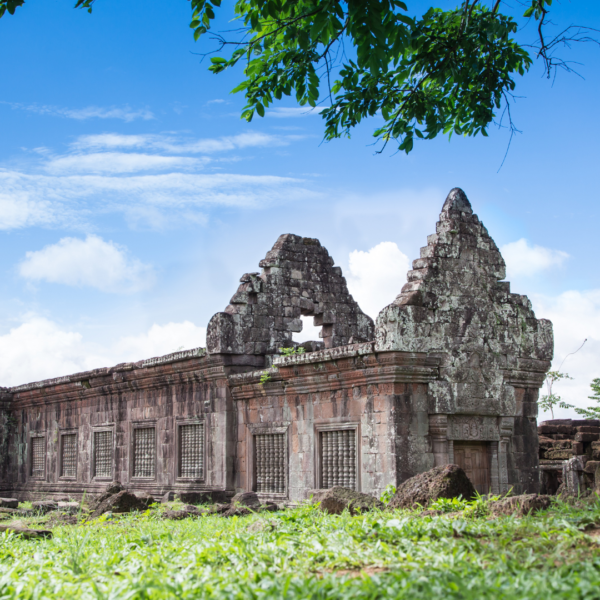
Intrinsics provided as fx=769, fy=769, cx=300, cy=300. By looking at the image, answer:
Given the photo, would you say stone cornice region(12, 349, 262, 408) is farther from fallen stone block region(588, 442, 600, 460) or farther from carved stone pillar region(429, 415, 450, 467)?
fallen stone block region(588, 442, 600, 460)

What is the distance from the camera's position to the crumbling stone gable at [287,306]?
46.2 feet

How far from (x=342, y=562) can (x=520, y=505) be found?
7.00ft

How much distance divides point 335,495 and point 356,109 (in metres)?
4.50

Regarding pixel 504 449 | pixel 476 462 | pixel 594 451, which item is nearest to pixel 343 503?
pixel 476 462

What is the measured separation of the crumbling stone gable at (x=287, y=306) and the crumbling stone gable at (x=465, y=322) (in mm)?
3936

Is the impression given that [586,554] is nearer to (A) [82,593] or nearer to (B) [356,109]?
(A) [82,593]

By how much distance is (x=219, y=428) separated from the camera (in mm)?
13797

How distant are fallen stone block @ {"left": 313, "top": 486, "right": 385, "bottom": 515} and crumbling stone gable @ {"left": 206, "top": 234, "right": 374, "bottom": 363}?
5.59 metres

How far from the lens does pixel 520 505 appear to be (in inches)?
258

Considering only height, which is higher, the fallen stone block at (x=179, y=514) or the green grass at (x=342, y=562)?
the green grass at (x=342, y=562)

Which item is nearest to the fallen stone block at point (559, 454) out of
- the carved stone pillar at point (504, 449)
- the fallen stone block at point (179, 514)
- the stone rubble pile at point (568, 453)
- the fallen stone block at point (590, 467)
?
the stone rubble pile at point (568, 453)

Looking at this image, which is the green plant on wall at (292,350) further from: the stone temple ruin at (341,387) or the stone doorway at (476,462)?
the stone doorway at (476,462)

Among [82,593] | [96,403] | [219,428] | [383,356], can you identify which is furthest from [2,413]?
[82,593]

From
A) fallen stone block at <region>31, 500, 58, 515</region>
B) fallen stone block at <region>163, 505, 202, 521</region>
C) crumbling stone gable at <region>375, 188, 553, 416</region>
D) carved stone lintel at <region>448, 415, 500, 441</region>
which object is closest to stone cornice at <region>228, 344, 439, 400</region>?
crumbling stone gable at <region>375, 188, 553, 416</region>
